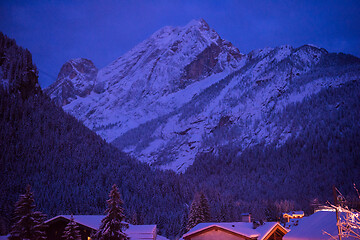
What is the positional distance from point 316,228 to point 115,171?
3503 inches

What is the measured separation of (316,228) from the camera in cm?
2947

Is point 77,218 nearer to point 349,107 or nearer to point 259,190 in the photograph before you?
point 259,190

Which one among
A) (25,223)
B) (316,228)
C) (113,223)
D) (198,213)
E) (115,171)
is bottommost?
(316,228)

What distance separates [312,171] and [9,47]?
12967 centimetres

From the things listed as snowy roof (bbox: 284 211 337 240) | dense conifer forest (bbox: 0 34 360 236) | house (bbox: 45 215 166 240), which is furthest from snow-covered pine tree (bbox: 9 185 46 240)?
dense conifer forest (bbox: 0 34 360 236)

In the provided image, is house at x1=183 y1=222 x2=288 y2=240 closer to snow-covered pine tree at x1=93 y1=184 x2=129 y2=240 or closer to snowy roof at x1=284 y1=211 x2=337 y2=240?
snowy roof at x1=284 y1=211 x2=337 y2=240

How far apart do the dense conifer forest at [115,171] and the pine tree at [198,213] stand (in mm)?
8551

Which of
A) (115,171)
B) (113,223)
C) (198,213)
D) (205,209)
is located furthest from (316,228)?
(115,171)

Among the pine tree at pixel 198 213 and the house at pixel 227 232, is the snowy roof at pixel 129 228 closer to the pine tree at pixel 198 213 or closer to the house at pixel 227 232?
the house at pixel 227 232

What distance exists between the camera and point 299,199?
13400cm

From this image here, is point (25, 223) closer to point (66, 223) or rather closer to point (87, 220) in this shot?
point (66, 223)

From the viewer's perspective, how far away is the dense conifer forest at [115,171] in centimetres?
8656

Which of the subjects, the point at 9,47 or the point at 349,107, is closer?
the point at 9,47

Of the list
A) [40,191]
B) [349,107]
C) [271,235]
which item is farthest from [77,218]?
[349,107]
